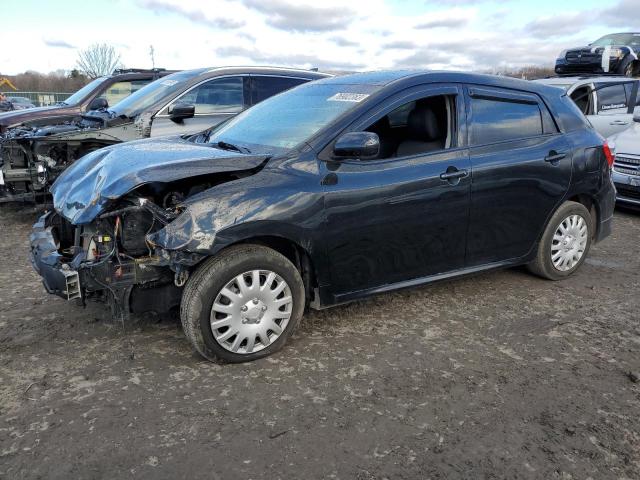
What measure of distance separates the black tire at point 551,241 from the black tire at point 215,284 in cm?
251

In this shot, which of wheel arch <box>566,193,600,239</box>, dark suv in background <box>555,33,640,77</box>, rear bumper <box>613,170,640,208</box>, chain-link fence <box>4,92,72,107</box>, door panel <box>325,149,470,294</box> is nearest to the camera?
door panel <box>325,149,470,294</box>

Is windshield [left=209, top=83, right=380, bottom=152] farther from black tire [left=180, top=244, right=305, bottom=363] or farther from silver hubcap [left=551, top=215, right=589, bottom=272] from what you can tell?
silver hubcap [left=551, top=215, right=589, bottom=272]

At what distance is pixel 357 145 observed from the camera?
3.41 meters

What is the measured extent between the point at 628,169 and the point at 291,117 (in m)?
5.86

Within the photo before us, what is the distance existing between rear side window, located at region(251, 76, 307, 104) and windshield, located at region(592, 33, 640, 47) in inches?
478

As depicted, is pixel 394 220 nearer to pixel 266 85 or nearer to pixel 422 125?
pixel 422 125

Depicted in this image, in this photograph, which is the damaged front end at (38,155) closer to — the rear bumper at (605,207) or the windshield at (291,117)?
the windshield at (291,117)

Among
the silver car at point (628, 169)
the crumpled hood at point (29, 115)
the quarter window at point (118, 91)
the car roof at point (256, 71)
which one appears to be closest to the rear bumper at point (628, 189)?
the silver car at point (628, 169)

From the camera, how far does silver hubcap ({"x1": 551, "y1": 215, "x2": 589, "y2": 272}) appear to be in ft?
15.8

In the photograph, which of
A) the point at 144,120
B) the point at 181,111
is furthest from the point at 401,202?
the point at 144,120

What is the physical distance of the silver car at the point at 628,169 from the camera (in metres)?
7.66

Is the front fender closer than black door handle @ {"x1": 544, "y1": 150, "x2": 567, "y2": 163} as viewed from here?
Yes

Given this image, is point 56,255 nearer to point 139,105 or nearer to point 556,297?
point 556,297

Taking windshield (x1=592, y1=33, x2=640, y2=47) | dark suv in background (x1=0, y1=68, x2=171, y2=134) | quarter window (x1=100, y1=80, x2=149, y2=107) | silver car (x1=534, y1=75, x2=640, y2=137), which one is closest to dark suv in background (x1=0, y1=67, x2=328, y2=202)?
dark suv in background (x1=0, y1=68, x2=171, y2=134)
